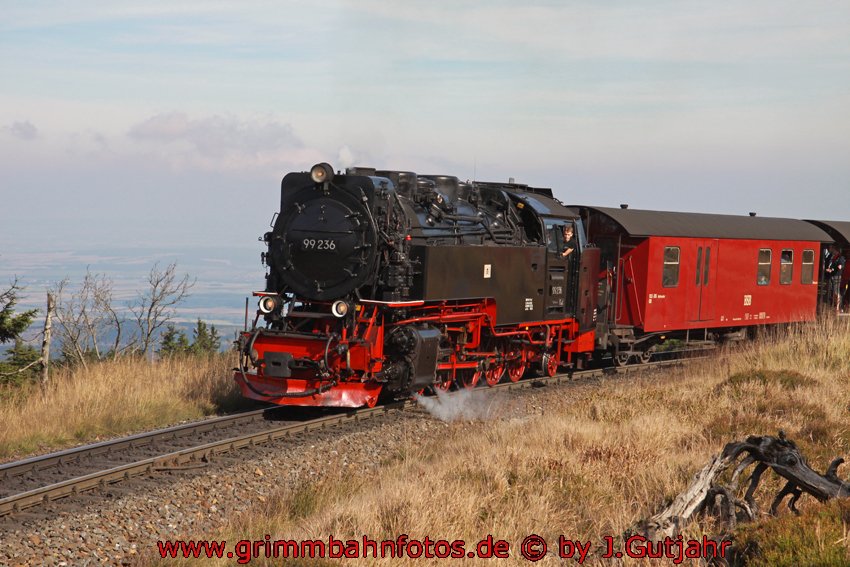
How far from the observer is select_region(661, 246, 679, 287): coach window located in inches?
718

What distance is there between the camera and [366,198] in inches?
471

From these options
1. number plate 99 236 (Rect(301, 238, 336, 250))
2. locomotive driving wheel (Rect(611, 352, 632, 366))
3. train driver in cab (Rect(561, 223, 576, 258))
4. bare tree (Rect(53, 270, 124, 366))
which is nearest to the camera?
number plate 99 236 (Rect(301, 238, 336, 250))

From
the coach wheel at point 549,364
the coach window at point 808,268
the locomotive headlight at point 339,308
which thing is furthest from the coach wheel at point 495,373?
the coach window at point 808,268

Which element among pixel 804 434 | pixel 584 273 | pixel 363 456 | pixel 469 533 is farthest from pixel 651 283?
pixel 469 533

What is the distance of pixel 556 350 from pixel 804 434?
6.40 meters

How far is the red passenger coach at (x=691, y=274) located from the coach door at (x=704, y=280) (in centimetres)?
2

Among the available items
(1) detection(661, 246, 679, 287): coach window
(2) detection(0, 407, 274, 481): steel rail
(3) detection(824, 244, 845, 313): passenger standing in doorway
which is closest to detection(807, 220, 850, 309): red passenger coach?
(3) detection(824, 244, 845, 313): passenger standing in doorway

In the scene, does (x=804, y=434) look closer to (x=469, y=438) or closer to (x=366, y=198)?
(x=469, y=438)

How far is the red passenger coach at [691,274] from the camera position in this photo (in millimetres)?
17969

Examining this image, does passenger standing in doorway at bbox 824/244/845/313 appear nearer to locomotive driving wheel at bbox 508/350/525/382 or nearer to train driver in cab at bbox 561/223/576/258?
train driver in cab at bbox 561/223/576/258

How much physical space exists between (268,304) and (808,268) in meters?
15.1

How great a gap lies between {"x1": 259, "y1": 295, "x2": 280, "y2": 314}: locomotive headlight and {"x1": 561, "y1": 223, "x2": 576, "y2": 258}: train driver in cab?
5.61m

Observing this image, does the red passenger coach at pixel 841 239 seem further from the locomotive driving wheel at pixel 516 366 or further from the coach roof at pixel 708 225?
the locomotive driving wheel at pixel 516 366

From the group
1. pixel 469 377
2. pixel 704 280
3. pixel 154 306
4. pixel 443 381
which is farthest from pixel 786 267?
pixel 154 306
